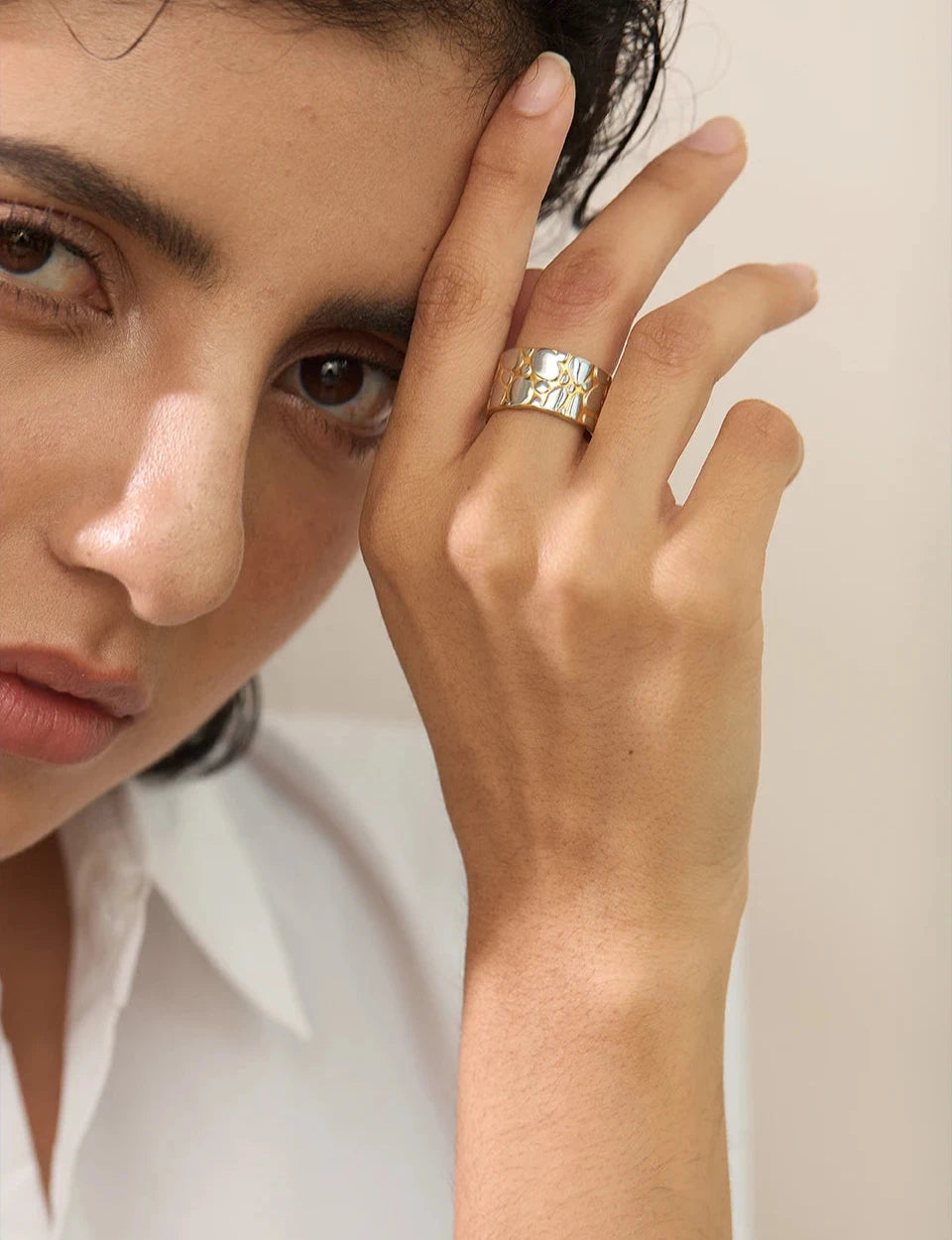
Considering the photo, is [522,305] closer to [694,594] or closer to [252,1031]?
[694,594]

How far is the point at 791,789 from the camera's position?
151cm

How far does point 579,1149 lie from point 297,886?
0.52 m

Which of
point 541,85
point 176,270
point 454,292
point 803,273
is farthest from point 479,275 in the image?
point 803,273

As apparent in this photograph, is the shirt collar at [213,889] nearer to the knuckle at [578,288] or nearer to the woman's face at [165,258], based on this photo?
the woman's face at [165,258]

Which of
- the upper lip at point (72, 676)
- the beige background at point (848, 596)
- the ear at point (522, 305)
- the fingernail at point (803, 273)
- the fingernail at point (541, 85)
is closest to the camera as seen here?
the upper lip at point (72, 676)

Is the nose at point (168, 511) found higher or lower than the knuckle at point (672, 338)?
lower

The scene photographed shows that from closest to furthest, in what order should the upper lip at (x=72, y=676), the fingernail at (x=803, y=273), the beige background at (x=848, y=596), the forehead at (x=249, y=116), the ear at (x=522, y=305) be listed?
the forehead at (x=249, y=116)
the upper lip at (x=72, y=676)
the ear at (x=522, y=305)
the fingernail at (x=803, y=273)
the beige background at (x=848, y=596)

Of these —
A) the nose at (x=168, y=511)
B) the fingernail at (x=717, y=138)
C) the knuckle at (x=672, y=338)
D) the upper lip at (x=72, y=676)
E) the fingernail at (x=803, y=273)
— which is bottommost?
the upper lip at (x=72, y=676)

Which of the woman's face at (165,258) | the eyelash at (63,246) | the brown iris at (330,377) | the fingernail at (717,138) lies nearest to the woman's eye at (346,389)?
the brown iris at (330,377)

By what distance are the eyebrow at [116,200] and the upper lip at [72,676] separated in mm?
250

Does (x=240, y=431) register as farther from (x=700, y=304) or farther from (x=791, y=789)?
(x=791, y=789)

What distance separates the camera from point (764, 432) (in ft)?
3.28

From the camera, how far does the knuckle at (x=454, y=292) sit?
35.9 inches

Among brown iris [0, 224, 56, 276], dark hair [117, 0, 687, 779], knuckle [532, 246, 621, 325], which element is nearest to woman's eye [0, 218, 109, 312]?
brown iris [0, 224, 56, 276]
